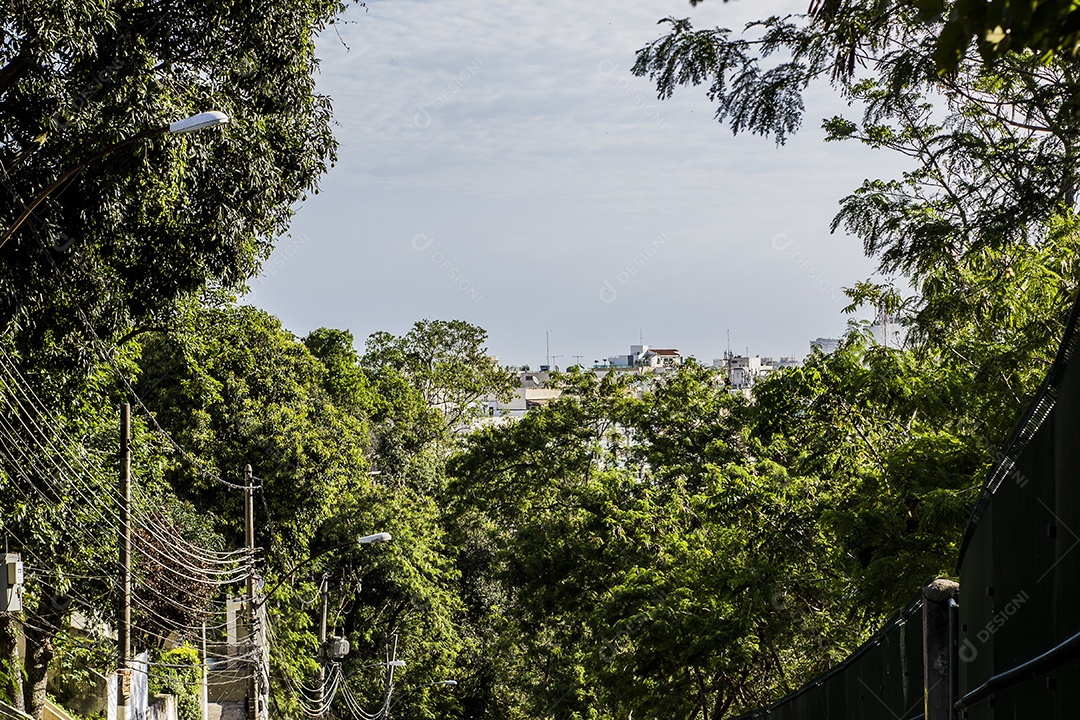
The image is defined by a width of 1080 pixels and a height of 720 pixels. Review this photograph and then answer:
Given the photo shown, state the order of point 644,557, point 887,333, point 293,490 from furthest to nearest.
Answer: point 293,490 → point 644,557 → point 887,333

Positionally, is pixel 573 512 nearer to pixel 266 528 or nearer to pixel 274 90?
pixel 266 528

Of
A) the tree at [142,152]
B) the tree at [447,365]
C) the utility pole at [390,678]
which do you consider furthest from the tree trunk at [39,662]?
the tree at [447,365]

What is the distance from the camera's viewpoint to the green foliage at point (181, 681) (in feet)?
87.8

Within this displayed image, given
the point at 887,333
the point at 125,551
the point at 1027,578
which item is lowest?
the point at 1027,578

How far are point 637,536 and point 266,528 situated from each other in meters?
12.9

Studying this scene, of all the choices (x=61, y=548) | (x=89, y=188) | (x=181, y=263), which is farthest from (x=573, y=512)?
(x=89, y=188)

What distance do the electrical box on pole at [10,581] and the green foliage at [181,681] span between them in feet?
38.7

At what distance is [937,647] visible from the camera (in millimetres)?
5312

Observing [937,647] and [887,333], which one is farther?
[887,333]

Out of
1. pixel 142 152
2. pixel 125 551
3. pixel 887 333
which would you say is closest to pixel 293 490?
pixel 125 551

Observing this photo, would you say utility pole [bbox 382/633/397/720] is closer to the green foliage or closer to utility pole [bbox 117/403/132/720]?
the green foliage

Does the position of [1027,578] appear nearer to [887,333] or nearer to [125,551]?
[887,333]

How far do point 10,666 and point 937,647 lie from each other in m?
14.9

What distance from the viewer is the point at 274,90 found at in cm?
1432
